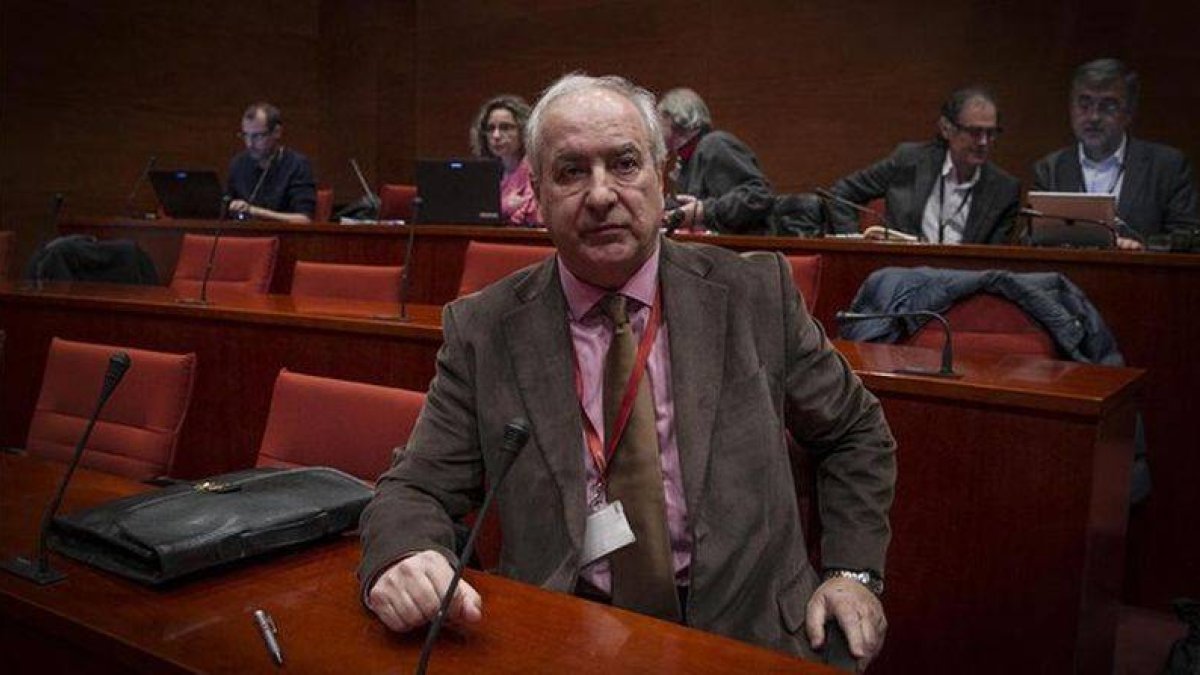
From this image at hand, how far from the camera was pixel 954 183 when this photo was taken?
435 centimetres

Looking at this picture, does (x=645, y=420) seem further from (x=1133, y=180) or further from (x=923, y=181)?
(x=1133, y=180)

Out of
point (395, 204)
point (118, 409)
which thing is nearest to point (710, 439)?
point (118, 409)

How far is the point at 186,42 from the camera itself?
7.80 m

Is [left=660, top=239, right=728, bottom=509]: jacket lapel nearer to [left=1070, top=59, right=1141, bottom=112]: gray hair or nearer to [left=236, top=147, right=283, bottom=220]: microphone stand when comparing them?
[left=1070, top=59, right=1141, bottom=112]: gray hair

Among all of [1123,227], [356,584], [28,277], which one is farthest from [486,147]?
[356,584]

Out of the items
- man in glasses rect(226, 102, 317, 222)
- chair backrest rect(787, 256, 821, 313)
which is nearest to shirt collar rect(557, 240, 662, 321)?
chair backrest rect(787, 256, 821, 313)

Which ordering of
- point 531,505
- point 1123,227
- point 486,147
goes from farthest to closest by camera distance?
point 486,147 → point 1123,227 → point 531,505

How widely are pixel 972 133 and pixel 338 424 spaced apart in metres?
3.16

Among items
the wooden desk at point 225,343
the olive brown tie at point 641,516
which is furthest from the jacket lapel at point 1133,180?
the olive brown tie at point 641,516

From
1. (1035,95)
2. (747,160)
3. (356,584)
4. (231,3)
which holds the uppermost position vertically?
(231,3)

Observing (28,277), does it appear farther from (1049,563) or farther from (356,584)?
(1049,563)

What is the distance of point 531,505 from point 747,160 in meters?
3.35

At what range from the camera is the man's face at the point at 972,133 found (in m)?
4.14

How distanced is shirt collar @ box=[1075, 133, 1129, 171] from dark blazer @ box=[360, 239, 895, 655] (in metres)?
3.43
